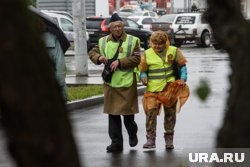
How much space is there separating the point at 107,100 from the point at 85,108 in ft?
18.8

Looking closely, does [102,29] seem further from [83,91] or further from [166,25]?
[83,91]

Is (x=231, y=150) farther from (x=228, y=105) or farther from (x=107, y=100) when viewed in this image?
(x=107, y=100)

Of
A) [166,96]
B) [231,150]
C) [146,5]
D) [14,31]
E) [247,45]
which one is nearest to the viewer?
[14,31]

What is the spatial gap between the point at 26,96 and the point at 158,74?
900cm

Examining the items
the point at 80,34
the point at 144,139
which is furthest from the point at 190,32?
the point at 144,139

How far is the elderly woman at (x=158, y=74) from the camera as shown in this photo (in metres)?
11.4

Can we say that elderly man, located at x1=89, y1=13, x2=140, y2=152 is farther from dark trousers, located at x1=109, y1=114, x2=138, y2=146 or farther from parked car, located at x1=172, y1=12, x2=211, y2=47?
parked car, located at x1=172, y1=12, x2=211, y2=47

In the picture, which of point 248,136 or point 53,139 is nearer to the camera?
point 53,139

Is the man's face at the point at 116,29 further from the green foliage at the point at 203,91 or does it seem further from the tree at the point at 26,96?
the tree at the point at 26,96

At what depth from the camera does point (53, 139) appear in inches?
97.5

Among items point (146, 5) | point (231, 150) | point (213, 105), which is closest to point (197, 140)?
point (213, 105)

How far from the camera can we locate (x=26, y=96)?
95.0 inches

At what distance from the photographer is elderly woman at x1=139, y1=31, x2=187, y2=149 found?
11359 mm

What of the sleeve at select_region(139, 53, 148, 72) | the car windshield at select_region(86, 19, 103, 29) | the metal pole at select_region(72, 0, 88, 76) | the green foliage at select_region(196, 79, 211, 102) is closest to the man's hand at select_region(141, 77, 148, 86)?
the sleeve at select_region(139, 53, 148, 72)
